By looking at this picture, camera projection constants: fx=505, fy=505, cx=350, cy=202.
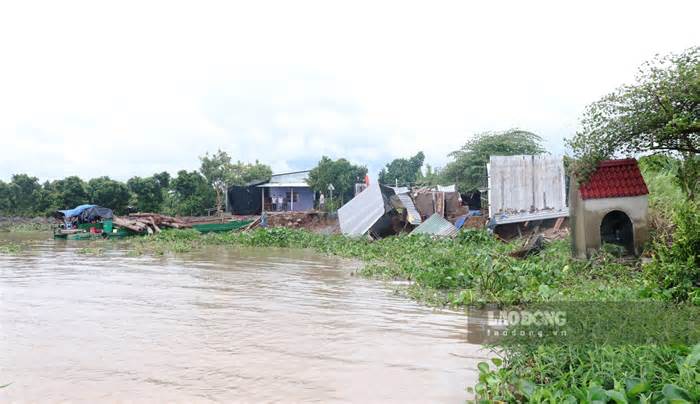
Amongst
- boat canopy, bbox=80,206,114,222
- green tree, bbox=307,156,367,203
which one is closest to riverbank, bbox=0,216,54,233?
boat canopy, bbox=80,206,114,222

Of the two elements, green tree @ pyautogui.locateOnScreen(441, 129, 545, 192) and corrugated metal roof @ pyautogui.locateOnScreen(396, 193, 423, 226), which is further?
green tree @ pyautogui.locateOnScreen(441, 129, 545, 192)

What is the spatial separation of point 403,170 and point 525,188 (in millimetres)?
31740

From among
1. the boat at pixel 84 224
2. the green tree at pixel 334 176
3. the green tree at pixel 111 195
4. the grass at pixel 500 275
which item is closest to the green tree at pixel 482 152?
the green tree at pixel 334 176

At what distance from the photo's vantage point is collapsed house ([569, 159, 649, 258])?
31.1ft

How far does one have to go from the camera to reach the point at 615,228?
10.6m

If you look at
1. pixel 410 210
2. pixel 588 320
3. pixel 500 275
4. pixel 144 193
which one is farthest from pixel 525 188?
pixel 144 193

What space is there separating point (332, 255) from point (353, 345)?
10.8 m

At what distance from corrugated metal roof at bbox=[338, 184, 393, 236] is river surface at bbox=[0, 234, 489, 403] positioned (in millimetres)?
9396

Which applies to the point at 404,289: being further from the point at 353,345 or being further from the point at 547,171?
the point at 547,171

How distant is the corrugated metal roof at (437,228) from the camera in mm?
17594

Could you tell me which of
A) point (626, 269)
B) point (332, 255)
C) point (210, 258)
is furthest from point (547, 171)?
point (210, 258)

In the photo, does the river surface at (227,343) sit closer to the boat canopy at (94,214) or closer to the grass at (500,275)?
the grass at (500,275)

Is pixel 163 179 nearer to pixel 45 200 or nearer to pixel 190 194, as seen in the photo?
pixel 190 194

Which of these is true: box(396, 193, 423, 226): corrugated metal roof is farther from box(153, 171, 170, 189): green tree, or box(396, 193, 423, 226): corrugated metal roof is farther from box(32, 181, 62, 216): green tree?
box(32, 181, 62, 216): green tree
